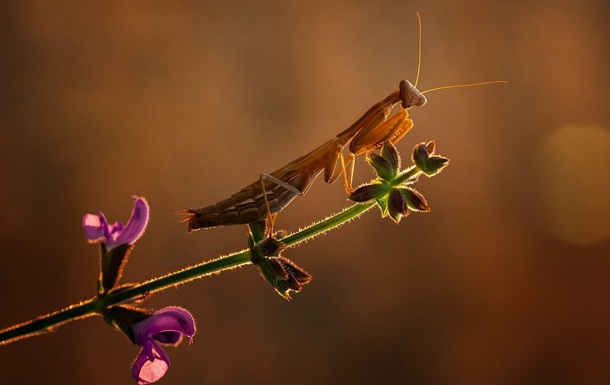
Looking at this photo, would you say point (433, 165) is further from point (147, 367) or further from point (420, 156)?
point (147, 367)

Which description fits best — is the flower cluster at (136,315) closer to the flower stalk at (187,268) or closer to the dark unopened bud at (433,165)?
the flower stalk at (187,268)

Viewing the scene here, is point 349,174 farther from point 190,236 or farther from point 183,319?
point 190,236

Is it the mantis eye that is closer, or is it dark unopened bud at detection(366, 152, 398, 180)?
dark unopened bud at detection(366, 152, 398, 180)

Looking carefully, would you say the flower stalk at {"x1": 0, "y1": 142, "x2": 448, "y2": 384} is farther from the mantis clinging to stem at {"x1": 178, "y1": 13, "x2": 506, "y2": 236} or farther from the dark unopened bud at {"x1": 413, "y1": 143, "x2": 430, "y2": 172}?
the mantis clinging to stem at {"x1": 178, "y1": 13, "x2": 506, "y2": 236}

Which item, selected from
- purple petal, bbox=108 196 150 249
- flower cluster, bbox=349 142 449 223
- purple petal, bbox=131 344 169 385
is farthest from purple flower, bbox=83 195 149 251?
flower cluster, bbox=349 142 449 223

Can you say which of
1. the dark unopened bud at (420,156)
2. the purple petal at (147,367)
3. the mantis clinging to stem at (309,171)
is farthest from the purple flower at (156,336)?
the dark unopened bud at (420,156)

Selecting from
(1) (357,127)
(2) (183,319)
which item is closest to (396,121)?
(1) (357,127)
